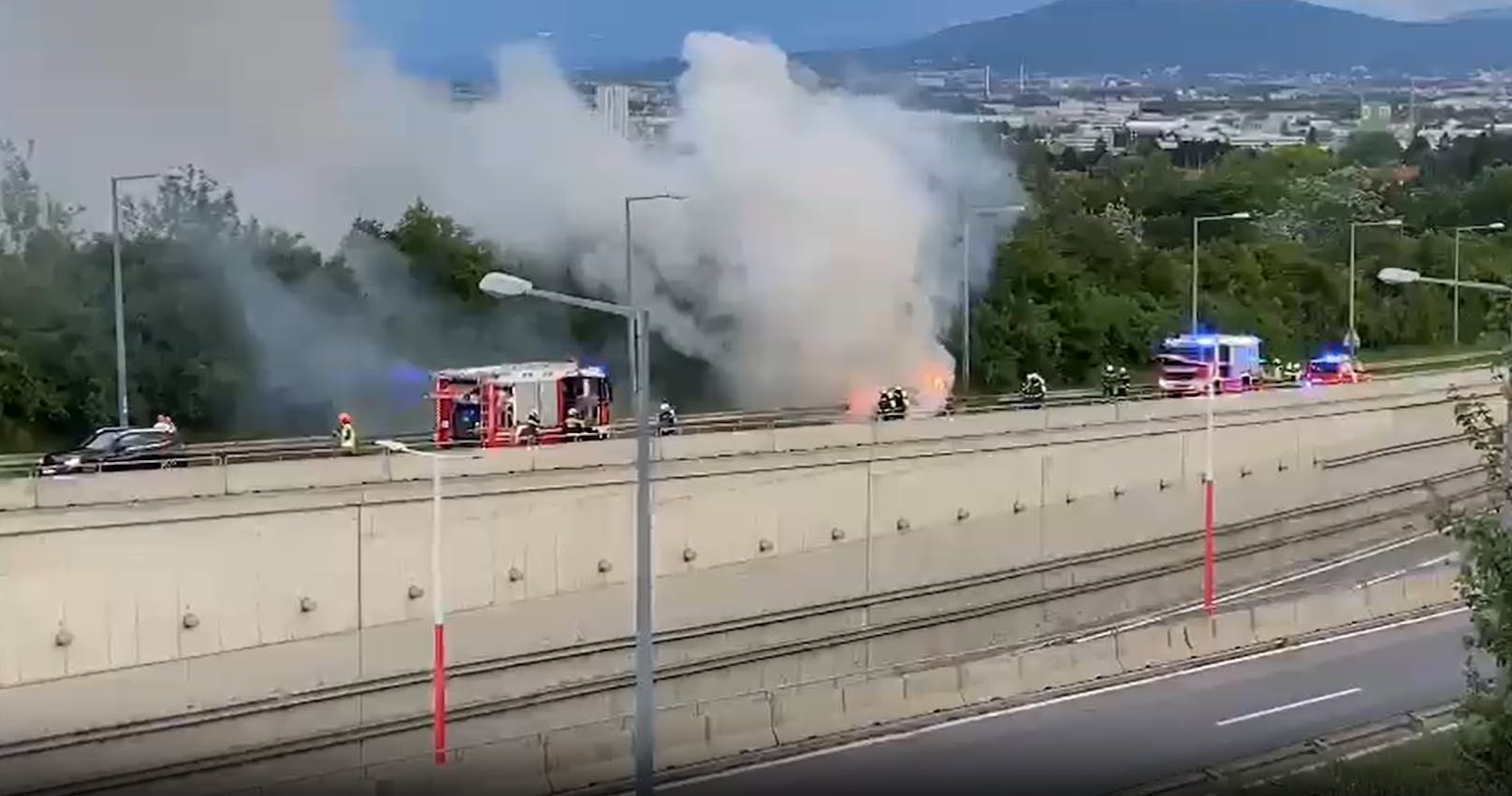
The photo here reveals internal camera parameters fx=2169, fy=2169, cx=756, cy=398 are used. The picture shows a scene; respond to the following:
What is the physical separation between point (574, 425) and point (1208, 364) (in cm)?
2098

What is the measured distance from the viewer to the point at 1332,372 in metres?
60.6

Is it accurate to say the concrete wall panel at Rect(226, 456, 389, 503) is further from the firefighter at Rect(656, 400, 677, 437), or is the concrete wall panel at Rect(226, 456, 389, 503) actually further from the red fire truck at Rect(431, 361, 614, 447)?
the firefighter at Rect(656, 400, 677, 437)

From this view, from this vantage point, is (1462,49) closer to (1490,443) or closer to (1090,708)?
(1090,708)

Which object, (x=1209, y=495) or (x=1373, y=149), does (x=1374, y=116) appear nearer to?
(x=1373, y=149)

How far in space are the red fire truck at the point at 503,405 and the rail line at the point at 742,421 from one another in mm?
572

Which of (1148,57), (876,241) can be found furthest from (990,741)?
(1148,57)

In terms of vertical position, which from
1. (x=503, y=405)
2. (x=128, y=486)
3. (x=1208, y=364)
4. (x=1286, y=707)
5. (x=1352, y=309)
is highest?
(x=1352, y=309)

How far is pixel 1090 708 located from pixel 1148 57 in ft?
311

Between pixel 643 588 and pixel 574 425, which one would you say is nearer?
pixel 643 588

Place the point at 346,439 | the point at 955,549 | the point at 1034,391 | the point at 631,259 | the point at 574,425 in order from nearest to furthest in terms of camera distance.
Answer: the point at 346,439 → the point at 574,425 → the point at 955,549 → the point at 631,259 → the point at 1034,391

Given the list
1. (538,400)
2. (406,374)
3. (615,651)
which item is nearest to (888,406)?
(538,400)

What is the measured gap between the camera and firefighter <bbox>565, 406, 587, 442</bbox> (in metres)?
41.1

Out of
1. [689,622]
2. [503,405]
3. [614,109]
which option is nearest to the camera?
[689,622]

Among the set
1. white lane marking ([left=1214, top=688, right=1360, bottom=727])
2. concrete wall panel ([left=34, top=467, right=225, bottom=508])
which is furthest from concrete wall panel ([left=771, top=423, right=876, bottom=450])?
white lane marking ([left=1214, top=688, right=1360, bottom=727])
